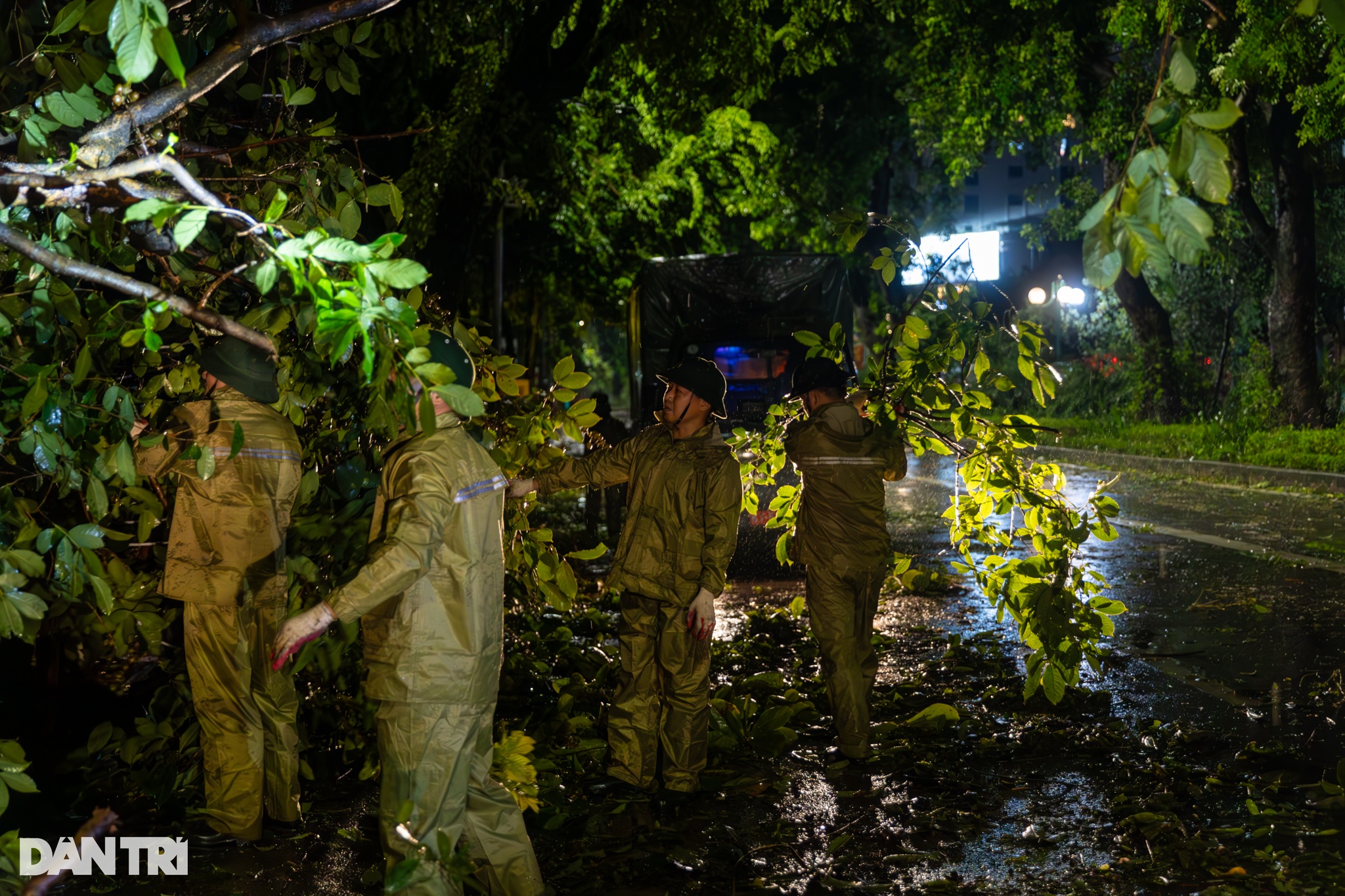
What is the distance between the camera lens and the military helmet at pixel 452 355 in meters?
3.44

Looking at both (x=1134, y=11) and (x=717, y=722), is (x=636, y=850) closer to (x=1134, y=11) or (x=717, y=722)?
(x=717, y=722)

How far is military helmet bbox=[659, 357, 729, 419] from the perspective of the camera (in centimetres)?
490

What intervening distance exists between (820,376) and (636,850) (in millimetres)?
2320

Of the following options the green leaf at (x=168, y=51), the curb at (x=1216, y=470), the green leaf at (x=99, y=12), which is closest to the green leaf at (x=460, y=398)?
the green leaf at (x=168, y=51)

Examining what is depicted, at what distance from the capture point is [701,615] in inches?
187

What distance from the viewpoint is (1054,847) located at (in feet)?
14.4

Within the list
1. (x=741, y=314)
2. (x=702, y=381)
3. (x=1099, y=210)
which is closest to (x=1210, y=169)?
(x=1099, y=210)

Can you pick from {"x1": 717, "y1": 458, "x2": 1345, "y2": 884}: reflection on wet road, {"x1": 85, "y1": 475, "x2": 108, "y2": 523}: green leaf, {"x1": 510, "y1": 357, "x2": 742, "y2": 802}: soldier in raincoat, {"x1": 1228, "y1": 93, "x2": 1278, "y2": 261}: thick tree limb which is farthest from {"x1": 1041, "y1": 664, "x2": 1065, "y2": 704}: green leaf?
Result: {"x1": 1228, "y1": 93, "x2": 1278, "y2": 261}: thick tree limb

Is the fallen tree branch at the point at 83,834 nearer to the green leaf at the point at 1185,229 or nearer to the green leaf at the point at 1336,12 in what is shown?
the green leaf at the point at 1185,229

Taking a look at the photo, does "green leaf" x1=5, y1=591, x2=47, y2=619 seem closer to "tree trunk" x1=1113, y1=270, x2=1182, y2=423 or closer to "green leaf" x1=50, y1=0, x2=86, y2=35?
"green leaf" x1=50, y1=0, x2=86, y2=35

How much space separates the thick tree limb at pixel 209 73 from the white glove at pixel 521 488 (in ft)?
6.14

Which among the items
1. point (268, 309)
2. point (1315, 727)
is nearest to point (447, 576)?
point (268, 309)

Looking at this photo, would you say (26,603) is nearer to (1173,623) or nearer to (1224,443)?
(1173,623)

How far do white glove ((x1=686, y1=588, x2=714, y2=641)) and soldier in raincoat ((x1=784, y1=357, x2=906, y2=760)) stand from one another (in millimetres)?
754
